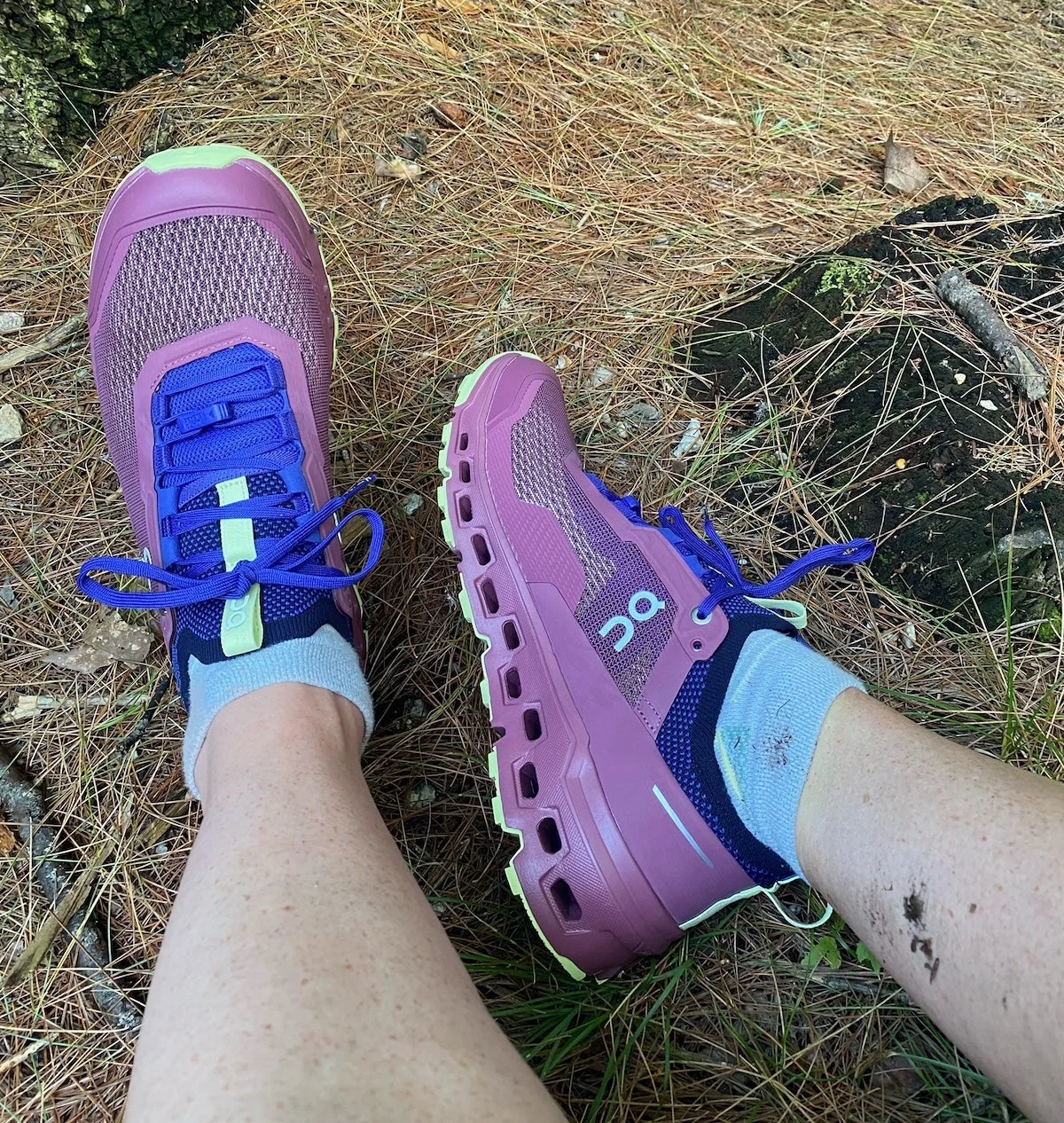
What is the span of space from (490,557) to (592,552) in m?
0.18

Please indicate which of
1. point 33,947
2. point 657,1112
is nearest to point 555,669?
point 657,1112

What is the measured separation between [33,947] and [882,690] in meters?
1.36

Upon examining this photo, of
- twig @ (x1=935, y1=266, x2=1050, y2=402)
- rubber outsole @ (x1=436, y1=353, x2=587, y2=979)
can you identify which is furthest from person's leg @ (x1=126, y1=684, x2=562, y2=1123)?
twig @ (x1=935, y1=266, x2=1050, y2=402)

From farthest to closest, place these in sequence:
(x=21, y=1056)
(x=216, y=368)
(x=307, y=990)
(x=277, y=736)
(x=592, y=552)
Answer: (x=216, y=368)
(x=592, y=552)
(x=21, y=1056)
(x=277, y=736)
(x=307, y=990)

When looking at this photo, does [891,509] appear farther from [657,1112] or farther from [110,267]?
[110,267]

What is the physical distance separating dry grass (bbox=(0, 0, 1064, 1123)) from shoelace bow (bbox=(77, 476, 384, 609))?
0.68 feet

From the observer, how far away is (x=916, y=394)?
145 cm

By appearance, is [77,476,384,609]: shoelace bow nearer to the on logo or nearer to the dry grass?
the dry grass

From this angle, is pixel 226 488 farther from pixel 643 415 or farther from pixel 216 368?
pixel 643 415

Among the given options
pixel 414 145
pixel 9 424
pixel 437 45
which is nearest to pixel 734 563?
pixel 414 145

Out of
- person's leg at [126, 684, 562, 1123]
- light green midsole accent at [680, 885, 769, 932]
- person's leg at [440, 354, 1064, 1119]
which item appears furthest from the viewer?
light green midsole accent at [680, 885, 769, 932]

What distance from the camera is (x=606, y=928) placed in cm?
108

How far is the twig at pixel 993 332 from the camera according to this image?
1431 mm

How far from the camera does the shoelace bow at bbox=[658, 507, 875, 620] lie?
122cm
